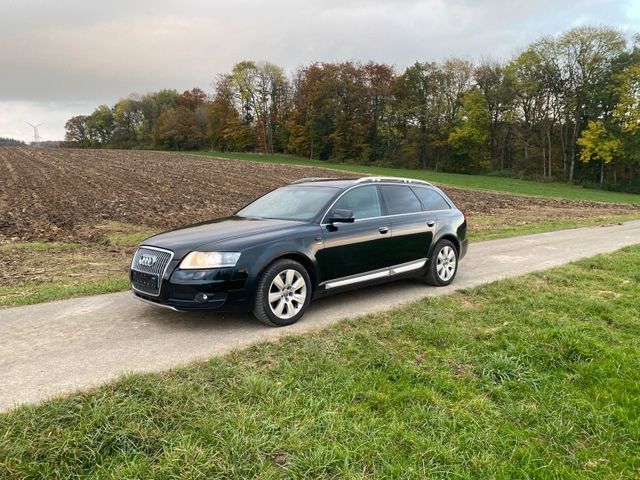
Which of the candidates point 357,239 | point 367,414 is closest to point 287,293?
point 357,239

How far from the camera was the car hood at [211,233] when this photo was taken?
16.4 feet

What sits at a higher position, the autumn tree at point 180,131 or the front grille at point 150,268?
the autumn tree at point 180,131

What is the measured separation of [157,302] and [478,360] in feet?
10.6

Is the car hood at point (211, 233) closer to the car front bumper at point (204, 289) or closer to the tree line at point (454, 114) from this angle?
the car front bumper at point (204, 289)

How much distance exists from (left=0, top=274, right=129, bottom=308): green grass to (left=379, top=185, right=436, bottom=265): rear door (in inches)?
151

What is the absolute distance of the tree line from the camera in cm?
4656

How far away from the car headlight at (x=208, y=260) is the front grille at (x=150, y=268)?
0.22 m

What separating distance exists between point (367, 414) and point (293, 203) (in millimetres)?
3509

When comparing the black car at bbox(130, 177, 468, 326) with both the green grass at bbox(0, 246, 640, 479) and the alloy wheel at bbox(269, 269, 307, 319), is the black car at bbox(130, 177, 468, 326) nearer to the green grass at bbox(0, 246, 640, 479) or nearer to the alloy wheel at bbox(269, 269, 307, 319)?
the alloy wheel at bbox(269, 269, 307, 319)

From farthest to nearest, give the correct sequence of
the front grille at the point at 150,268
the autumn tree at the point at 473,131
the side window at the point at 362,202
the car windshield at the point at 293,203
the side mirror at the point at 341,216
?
1. the autumn tree at the point at 473,131
2. the side window at the point at 362,202
3. the car windshield at the point at 293,203
4. the side mirror at the point at 341,216
5. the front grille at the point at 150,268

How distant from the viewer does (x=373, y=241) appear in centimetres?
612

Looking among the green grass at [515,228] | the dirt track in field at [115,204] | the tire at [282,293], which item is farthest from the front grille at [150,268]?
the green grass at [515,228]

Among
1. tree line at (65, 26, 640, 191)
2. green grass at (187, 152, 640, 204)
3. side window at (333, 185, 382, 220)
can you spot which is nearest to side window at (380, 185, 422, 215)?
side window at (333, 185, 382, 220)

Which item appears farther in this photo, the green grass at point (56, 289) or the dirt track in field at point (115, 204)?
the dirt track in field at point (115, 204)
